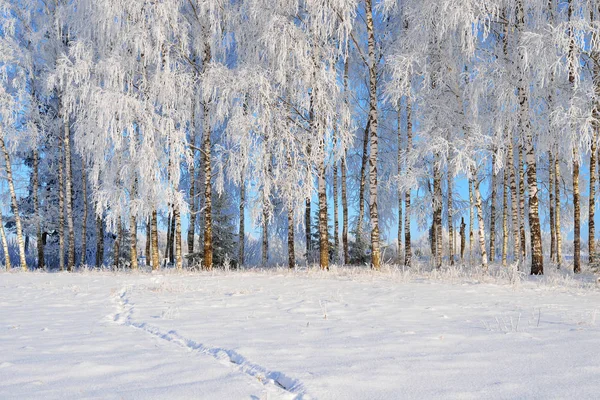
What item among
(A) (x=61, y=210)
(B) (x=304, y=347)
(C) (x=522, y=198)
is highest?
(C) (x=522, y=198)

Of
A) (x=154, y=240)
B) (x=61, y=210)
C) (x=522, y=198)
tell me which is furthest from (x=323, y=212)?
(x=61, y=210)

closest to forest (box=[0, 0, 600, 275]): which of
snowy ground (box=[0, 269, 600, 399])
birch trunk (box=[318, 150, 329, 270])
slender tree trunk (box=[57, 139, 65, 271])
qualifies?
birch trunk (box=[318, 150, 329, 270])

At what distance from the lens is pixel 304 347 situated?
3770 millimetres

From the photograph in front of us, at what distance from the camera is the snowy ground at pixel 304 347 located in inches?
107

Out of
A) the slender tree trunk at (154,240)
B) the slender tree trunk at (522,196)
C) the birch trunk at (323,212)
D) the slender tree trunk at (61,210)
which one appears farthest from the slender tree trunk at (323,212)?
the slender tree trunk at (61,210)

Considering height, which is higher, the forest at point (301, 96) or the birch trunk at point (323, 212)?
the forest at point (301, 96)

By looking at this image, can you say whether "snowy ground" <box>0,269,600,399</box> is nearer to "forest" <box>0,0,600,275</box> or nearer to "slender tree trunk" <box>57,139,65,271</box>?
→ "forest" <box>0,0,600,275</box>

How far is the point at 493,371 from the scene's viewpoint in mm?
2998

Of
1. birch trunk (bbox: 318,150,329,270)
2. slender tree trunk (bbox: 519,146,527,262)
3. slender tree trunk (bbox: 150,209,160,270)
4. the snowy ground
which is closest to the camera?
the snowy ground

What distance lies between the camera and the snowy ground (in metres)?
2.71

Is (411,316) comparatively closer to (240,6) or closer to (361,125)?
(240,6)

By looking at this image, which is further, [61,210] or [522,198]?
[61,210]

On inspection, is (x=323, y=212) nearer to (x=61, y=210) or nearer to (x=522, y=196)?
(x=522, y=196)

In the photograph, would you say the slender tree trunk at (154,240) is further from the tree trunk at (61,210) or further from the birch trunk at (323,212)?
the birch trunk at (323,212)
